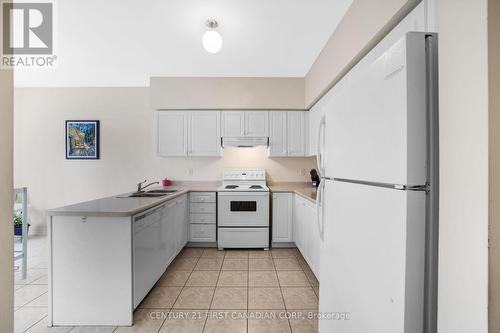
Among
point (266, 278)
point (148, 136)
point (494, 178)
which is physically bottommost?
point (266, 278)

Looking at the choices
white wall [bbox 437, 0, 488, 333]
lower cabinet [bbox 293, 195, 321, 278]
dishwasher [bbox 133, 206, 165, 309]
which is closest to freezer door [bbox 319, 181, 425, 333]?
white wall [bbox 437, 0, 488, 333]

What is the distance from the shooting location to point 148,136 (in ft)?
13.9

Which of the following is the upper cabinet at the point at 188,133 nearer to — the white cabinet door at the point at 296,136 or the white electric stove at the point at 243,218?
the white electric stove at the point at 243,218

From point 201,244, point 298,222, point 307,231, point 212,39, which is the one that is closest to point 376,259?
point 307,231

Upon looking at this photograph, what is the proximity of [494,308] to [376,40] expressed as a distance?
5.42 feet

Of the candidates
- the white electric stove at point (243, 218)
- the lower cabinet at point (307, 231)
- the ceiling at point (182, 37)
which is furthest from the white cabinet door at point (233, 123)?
the lower cabinet at point (307, 231)

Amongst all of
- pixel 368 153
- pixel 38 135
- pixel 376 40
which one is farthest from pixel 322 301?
pixel 38 135

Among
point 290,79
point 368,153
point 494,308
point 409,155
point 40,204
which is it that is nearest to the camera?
point 494,308

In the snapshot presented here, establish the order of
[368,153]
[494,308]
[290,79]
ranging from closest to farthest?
[494,308], [368,153], [290,79]

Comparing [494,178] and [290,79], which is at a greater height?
[290,79]

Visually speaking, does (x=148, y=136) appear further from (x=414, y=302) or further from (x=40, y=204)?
(x=414, y=302)

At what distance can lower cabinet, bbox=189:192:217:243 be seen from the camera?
11.8 ft

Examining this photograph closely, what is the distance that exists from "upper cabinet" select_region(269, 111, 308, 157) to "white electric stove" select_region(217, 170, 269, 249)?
83 centimetres

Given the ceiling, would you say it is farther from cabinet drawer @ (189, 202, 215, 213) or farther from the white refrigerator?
cabinet drawer @ (189, 202, 215, 213)
